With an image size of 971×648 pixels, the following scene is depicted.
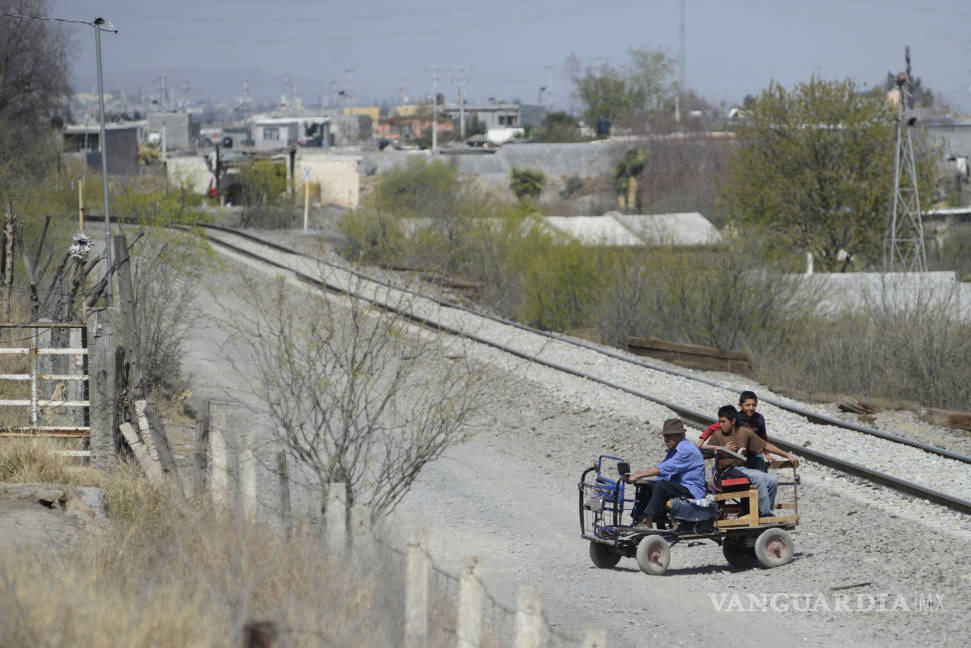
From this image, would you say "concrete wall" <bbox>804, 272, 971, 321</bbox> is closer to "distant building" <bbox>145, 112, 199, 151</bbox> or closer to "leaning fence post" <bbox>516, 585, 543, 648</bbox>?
"leaning fence post" <bbox>516, 585, 543, 648</bbox>

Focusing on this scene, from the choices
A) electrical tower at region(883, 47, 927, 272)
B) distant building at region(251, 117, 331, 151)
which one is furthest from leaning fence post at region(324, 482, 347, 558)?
distant building at region(251, 117, 331, 151)

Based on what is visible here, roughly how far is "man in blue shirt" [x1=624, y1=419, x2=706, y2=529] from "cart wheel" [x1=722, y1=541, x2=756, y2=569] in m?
0.80

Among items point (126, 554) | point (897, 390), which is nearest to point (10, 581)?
point (126, 554)

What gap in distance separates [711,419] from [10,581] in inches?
474

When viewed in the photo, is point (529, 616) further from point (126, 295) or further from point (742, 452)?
point (126, 295)

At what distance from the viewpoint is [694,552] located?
10.9 m

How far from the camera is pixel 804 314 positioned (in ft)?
91.1

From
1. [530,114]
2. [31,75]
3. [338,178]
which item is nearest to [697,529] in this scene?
[31,75]

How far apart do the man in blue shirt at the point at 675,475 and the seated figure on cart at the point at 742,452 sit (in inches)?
16.2

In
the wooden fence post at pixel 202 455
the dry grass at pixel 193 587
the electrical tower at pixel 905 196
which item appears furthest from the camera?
the electrical tower at pixel 905 196

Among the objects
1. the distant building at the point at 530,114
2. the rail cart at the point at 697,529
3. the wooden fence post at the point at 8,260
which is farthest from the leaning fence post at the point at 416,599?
the distant building at the point at 530,114

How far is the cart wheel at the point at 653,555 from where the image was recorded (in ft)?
32.1

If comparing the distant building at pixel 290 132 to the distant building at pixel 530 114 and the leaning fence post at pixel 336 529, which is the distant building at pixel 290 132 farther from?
the leaning fence post at pixel 336 529

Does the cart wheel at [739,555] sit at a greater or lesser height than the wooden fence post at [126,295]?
lesser
